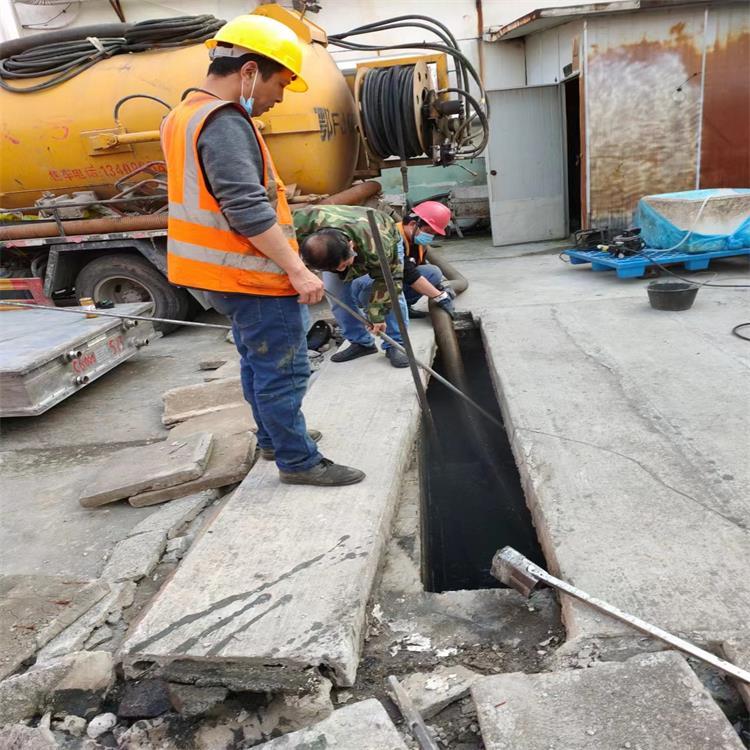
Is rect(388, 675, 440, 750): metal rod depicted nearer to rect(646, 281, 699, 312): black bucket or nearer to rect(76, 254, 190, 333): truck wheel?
rect(646, 281, 699, 312): black bucket

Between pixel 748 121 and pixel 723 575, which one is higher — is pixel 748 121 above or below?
above

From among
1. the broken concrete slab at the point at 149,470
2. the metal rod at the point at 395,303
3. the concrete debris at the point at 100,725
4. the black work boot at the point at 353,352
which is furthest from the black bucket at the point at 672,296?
the concrete debris at the point at 100,725

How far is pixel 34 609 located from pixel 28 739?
73cm

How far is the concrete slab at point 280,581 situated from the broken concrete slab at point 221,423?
75 centimetres

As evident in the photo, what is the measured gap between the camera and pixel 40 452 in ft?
12.3

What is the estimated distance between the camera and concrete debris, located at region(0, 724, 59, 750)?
1.51m

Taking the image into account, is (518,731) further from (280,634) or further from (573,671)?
(280,634)

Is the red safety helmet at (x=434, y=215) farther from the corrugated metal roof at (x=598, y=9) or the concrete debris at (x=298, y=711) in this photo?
the corrugated metal roof at (x=598, y=9)

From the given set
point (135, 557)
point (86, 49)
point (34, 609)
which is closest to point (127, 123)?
point (86, 49)

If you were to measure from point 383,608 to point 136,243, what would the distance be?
5048 mm

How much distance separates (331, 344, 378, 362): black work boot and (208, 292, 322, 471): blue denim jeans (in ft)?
5.80

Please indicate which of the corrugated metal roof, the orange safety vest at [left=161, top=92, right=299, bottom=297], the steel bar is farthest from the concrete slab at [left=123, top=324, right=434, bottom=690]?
the corrugated metal roof

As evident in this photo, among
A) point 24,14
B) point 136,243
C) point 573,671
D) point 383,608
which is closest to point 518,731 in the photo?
point 573,671

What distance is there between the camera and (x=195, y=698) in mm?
1576
